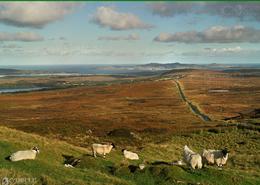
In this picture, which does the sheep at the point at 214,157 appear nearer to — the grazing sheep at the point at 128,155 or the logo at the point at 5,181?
the grazing sheep at the point at 128,155

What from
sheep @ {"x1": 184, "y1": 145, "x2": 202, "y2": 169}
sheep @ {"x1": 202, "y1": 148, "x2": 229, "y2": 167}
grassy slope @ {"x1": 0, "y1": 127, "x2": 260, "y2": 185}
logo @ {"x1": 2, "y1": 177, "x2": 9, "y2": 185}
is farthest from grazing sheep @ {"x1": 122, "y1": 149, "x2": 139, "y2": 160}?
logo @ {"x1": 2, "y1": 177, "x2": 9, "y2": 185}

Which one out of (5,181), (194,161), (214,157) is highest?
(5,181)

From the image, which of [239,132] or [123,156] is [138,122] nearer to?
[239,132]

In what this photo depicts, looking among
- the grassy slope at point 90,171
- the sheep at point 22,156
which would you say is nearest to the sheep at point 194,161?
the grassy slope at point 90,171

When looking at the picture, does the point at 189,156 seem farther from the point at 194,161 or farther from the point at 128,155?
the point at 128,155

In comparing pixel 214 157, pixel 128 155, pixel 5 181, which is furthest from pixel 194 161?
pixel 5 181

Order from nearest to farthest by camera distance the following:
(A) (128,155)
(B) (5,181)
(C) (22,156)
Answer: (B) (5,181) → (C) (22,156) → (A) (128,155)

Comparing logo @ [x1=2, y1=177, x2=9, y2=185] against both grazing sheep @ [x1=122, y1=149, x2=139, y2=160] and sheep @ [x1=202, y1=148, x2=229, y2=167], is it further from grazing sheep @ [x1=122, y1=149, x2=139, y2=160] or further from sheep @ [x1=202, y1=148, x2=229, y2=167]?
sheep @ [x1=202, y1=148, x2=229, y2=167]

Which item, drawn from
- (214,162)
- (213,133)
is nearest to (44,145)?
(214,162)
